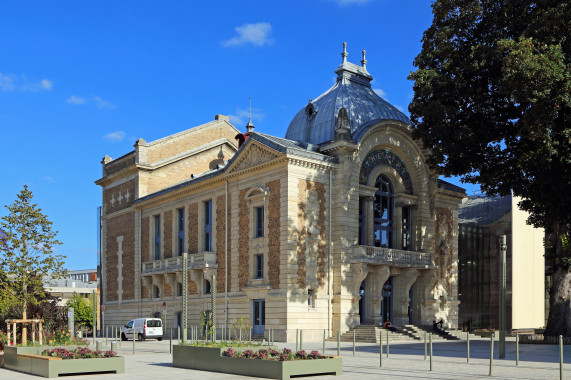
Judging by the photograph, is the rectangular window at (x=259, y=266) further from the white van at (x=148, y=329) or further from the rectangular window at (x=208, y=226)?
the white van at (x=148, y=329)

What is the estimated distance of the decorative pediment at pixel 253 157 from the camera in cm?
4016

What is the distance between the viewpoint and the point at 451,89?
115 ft

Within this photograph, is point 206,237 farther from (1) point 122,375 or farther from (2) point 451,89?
(1) point 122,375

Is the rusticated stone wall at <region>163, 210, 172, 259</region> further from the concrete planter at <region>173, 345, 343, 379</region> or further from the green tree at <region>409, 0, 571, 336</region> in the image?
the concrete planter at <region>173, 345, 343, 379</region>

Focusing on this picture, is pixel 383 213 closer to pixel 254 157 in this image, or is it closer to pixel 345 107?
pixel 345 107

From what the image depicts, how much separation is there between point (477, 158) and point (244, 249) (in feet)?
49.7

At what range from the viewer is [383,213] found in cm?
4406

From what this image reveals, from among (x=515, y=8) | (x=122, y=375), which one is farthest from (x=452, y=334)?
(x=122, y=375)

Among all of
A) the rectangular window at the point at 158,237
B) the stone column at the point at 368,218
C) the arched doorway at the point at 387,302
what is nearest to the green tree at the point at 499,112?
the stone column at the point at 368,218

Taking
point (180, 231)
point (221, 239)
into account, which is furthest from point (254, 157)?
point (180, 231)

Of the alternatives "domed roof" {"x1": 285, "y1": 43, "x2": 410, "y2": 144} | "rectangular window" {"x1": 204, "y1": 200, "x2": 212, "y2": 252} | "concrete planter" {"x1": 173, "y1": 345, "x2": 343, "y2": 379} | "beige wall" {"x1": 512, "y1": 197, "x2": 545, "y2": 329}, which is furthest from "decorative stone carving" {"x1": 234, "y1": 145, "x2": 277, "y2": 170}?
"beige wall" {"x1": 512, "y1": 197, "x2": 545, "y2": 329}

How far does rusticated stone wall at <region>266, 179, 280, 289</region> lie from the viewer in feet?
128

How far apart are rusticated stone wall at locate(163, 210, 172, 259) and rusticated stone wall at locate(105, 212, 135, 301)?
15.8 ft

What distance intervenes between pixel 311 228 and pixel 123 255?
2223 cm
